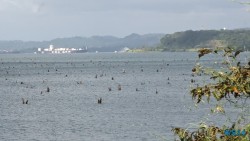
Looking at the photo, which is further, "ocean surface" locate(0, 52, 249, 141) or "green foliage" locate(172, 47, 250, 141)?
"ocean surface" locate(0, 52, 249, 141)

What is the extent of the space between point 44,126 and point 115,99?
3458cm

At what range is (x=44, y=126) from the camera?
206ft

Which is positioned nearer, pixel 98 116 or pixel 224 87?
pixel 224 87

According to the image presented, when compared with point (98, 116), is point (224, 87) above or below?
above

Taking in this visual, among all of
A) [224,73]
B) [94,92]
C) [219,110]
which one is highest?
[224,73]

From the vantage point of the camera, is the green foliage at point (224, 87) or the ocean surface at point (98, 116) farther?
the ocean surface at point (98, 116)

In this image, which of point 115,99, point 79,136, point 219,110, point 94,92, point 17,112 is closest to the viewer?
point 219,110

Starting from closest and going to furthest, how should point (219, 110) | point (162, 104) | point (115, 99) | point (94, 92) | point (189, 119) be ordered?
1. point (219, 110)
2. point (189, 119)
3. point (162, 104)
4. point (115, 99)
5. point (94, 92)

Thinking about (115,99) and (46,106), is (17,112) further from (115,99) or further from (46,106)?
(115,99)

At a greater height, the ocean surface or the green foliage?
the green foliage

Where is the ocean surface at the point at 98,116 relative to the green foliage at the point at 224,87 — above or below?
below

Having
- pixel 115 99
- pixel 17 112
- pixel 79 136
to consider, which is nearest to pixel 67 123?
pixel 79 136

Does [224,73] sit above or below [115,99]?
above

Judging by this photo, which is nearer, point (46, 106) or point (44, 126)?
point (44, 126)
